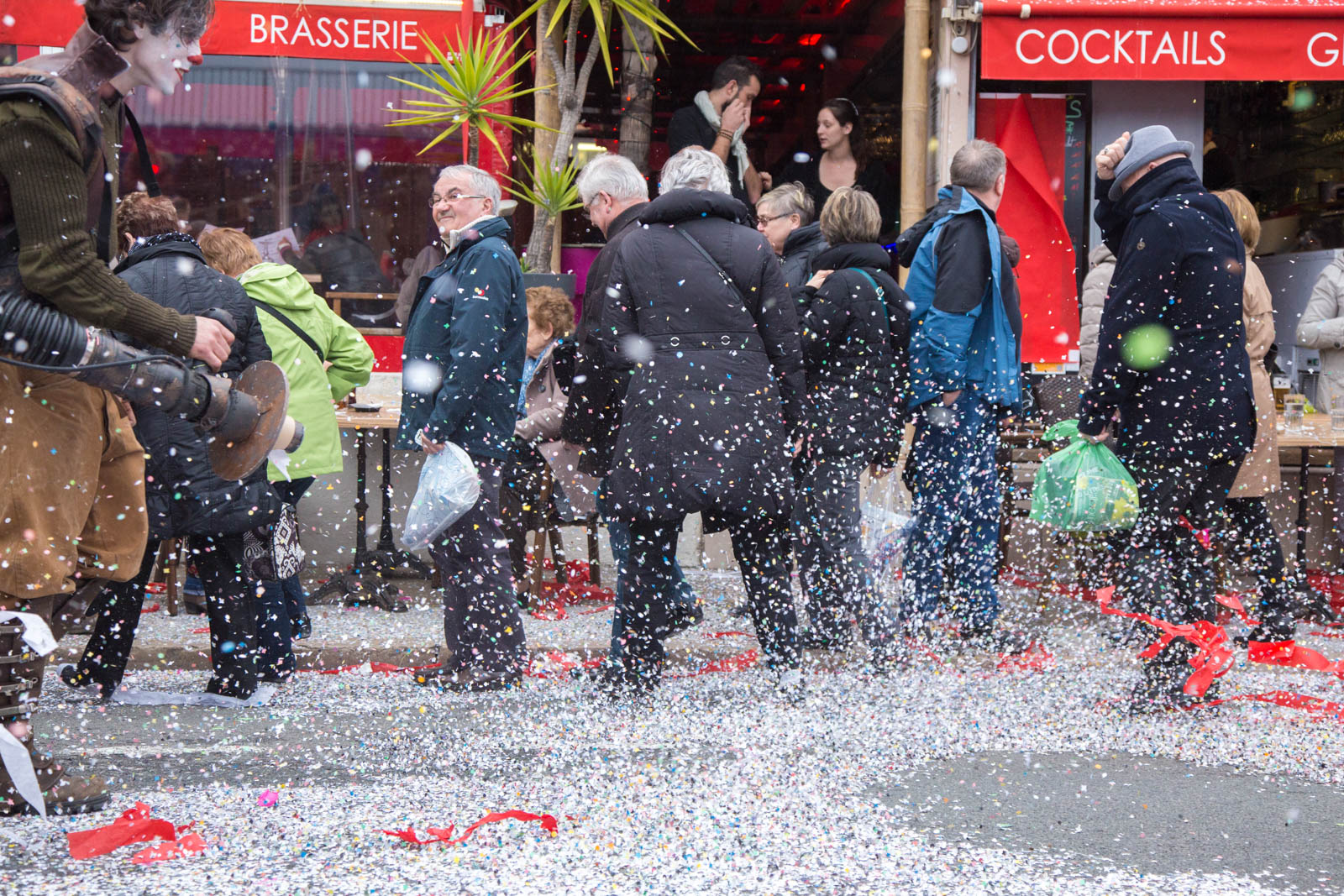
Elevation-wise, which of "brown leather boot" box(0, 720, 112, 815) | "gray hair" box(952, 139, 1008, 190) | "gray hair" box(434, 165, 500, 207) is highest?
"gray hair" box(952, 139, 1008, 190)

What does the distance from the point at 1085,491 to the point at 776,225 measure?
85.5 inches

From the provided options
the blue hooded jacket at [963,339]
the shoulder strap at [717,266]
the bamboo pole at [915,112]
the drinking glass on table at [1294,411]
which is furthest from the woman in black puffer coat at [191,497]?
the drinking glass on table at [1294,411]

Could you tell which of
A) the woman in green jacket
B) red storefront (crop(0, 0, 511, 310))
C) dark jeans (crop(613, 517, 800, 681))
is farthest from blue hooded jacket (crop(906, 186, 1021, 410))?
red storefront (crop(0, 0, 511, 310))

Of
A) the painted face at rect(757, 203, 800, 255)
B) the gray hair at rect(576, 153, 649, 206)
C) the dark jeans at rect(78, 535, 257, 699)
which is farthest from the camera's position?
the painted face at rect(757, 203, 800, 255)

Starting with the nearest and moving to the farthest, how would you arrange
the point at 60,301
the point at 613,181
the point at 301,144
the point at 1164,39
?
the point at 60,301 < the point at 613,181 < the point at 1164,39 < the point at 301,144

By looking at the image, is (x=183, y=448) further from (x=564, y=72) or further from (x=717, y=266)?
(x=564, y=72)

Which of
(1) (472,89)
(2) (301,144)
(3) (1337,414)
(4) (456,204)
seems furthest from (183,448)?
(3) (1337,414)

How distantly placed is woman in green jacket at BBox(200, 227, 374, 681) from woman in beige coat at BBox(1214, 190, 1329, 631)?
160 inches

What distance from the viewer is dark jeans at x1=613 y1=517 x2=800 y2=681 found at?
184 inches

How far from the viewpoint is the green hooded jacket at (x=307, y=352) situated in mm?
5531

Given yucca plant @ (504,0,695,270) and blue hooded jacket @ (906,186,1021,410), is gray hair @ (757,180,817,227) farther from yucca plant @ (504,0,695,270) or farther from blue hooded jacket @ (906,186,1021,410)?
yucca plant @ (504,0,695,270)

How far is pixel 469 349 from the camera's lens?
4684 millimetres

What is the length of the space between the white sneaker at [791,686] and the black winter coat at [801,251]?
6.29 feet

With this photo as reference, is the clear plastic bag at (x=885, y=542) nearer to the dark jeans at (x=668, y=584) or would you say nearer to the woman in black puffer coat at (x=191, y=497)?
the dark jeans at (x=668, y=584)
